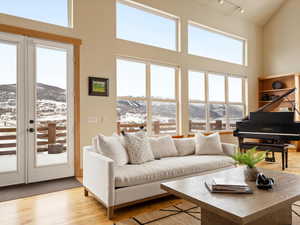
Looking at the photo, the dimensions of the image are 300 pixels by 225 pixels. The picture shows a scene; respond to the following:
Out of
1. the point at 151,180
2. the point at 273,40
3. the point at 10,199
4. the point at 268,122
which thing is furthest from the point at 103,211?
the point at 273,40

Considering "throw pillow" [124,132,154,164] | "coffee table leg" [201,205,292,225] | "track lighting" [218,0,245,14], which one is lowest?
"coffee table leg" [201,205,292,225]

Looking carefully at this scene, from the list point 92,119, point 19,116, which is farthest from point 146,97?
point 19,116

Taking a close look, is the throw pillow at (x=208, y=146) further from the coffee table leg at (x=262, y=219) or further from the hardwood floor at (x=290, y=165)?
the coffee table leg at (x=262, y=219)

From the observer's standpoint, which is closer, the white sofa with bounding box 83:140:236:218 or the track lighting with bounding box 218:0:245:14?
the white sofa with bounding box 83:140:236:218

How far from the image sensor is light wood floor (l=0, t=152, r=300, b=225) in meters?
2.26

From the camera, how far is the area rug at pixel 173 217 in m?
2.21

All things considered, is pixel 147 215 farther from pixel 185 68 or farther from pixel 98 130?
pixel 185 68

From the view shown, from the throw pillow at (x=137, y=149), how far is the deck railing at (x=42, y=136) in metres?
1.50

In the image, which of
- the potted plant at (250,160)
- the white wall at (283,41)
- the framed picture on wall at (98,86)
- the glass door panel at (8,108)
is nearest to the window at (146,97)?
the framed picture on wall at (98,86)

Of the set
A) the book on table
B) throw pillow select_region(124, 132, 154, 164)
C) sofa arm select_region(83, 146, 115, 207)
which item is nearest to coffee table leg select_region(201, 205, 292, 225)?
the book on table

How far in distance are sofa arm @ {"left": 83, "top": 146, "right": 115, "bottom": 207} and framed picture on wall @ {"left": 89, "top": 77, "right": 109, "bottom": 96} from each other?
1532mm

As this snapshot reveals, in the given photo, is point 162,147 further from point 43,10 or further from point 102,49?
point 43,10

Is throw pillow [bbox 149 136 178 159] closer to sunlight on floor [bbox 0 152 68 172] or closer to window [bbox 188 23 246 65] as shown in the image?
sunlight on floor [bbox 0 152 68 172]

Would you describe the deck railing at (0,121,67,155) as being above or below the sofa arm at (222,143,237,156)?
above
